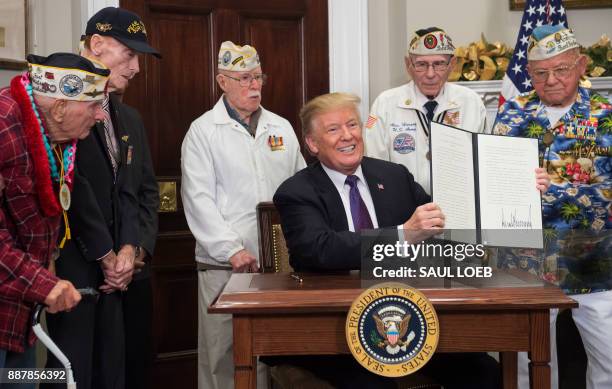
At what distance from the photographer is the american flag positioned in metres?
4.02

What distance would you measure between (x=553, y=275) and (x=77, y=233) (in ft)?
5.88

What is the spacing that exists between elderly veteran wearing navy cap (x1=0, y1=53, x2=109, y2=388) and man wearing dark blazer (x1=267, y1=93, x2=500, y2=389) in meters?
0.75

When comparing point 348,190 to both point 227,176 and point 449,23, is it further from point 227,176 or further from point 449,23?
point 449,23

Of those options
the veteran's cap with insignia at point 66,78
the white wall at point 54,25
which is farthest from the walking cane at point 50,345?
the white wall at point 54,25

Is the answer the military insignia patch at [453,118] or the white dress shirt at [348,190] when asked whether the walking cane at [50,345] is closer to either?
the white dress shirt at [348,190]

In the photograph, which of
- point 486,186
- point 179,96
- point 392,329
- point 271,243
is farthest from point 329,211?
point 179,96

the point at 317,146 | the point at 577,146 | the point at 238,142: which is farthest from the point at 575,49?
the point at 238,142

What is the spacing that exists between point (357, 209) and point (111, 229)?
2.70ft

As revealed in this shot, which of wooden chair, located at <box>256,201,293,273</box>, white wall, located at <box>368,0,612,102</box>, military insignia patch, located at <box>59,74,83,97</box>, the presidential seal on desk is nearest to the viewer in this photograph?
the presidential seal on desk

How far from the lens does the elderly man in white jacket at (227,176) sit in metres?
3.47

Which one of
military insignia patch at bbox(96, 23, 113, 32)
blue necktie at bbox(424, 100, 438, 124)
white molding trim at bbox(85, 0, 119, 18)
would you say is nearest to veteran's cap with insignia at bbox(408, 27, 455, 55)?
blue necktie at bbox(424, 100, 438, 124)

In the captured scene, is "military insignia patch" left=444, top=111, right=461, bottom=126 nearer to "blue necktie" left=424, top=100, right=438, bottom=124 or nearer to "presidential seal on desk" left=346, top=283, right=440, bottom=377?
A: "blue necktie" left=424, top=100, right=438, bottom=124

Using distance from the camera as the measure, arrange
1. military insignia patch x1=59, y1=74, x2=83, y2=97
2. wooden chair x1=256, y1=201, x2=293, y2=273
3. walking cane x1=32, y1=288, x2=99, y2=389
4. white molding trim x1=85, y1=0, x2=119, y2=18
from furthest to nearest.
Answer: white molding trim x1=85, y1=0, x2=119, y2=18
wooden chair x1=256, y1=201, x2=293, y2=273
military insignia patch x1=59, y1=74, x2=83, y2=97
walking cane x1=32, y1=288, x2=99, y2=389

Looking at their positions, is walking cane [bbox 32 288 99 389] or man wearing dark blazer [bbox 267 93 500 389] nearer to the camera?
walking cane [bbox 32 288 99 389]
